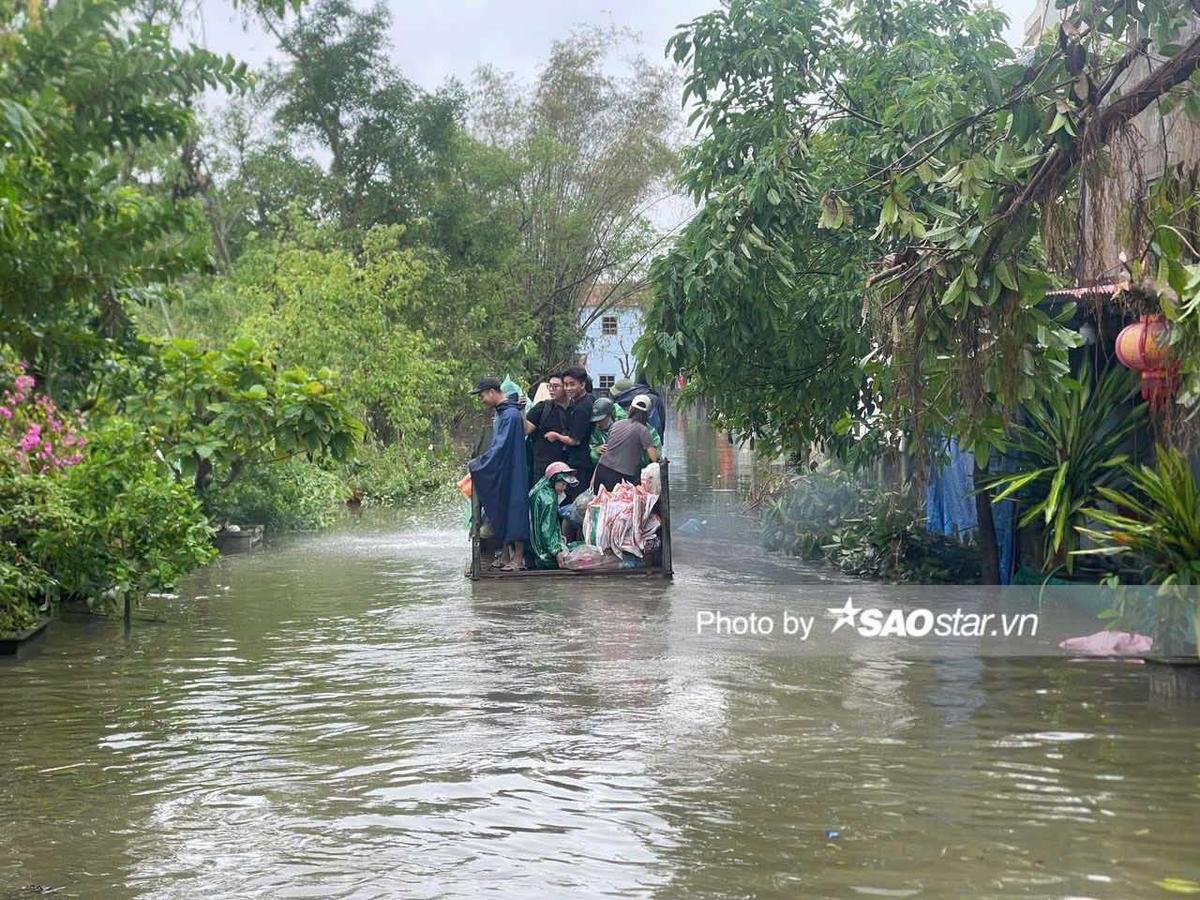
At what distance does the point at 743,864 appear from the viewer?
6211 mm

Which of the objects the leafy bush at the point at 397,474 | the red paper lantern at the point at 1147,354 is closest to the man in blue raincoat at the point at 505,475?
the red paper lantern at the point at 1147,354

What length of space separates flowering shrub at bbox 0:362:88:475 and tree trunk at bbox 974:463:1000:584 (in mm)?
7342

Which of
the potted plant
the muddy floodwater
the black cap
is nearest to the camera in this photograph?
the muddy floodwater

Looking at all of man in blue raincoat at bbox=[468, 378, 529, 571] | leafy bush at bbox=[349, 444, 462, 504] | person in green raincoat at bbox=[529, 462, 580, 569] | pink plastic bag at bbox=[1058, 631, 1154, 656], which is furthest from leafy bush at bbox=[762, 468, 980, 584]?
leafy bush at bbox=[349, 444, 462, 504]

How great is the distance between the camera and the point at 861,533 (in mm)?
16875

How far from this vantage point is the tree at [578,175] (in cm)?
4816

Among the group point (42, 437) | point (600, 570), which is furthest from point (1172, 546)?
point (42, 437)

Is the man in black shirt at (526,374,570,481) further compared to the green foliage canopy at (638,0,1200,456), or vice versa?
the man in black shirt at (526,374,570,481)

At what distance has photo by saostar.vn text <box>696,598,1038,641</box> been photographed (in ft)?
40.4

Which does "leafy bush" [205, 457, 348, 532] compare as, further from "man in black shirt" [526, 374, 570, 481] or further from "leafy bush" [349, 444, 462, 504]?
"leafy bush" [349, 444, 462, 504]

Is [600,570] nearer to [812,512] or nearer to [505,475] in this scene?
[505,475]

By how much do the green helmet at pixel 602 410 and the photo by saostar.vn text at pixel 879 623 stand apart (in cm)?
309

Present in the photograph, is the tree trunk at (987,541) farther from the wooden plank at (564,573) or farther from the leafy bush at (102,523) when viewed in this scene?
the leafy bush at (102,523)

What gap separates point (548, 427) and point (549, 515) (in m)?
0.91
